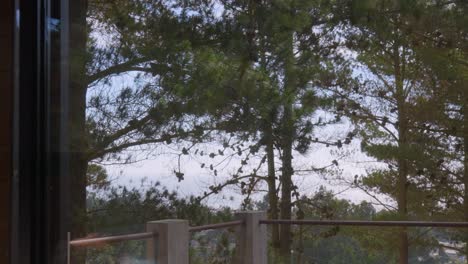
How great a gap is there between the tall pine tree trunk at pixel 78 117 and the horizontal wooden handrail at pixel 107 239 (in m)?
0.02

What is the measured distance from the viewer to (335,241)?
1.49 meters

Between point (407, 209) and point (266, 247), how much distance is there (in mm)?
613

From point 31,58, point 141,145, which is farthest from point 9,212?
point 141,145

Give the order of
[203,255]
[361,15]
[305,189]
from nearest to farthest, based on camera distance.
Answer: [361,15] → [305,189] → [203,255]

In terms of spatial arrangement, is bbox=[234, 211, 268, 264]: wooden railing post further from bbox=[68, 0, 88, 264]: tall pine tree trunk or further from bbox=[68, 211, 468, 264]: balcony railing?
bbox=[68, 0, 88, 264]: tall pine tree trunk

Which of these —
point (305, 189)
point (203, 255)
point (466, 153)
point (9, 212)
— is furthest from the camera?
point (203, 255)

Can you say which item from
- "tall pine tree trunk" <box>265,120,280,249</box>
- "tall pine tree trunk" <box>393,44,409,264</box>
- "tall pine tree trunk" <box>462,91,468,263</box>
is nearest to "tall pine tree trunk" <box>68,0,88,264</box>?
"tall pine tree trunk" <box>265,120,280,249</box>

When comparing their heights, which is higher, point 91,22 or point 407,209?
point 91,22

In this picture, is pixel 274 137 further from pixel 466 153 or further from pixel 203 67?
pixel 466 153

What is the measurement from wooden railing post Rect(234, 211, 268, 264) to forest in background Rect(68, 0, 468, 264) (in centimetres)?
4

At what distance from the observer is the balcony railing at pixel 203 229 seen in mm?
1357

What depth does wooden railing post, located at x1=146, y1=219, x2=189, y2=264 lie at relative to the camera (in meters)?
1.47

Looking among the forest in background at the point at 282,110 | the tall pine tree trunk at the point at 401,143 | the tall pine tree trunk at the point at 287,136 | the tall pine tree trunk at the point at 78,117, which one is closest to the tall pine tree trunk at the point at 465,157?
the forest in background at the point at 282,110

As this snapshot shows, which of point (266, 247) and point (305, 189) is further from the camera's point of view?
point (266, 247)
